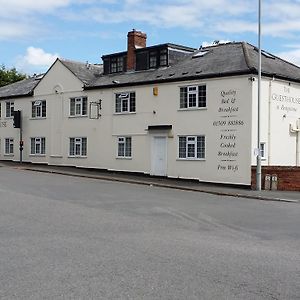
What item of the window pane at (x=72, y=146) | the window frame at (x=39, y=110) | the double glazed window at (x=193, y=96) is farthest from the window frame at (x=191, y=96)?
the window frame at (x=39, y=110)

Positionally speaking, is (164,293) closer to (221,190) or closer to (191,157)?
(221,190)

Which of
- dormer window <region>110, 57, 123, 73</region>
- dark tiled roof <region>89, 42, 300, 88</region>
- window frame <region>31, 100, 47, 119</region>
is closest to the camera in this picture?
dark tiled roof <region>89, 42, 300, 88</region>

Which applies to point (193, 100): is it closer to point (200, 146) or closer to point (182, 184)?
point (200, 146)

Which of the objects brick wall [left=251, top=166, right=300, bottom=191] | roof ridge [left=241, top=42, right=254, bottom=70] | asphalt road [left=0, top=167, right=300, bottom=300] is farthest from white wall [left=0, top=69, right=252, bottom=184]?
asphalt road [left=0, top=167, right=300, bottom=300]

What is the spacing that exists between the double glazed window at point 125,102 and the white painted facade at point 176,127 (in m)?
0.30

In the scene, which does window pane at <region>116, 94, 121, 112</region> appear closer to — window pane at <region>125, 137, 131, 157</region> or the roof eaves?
the roof eaves

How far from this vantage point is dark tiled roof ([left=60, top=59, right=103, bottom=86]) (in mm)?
34069

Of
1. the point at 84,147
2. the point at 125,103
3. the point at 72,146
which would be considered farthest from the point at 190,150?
the point at 72,146

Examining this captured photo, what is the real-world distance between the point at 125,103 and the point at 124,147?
2602mm

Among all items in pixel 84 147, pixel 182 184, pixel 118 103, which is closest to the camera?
pixel 182 184

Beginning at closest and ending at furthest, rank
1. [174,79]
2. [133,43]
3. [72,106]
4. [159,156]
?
[174,79] → [159,156] → [133,43] → [72,106]

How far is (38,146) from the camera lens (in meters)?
37.0

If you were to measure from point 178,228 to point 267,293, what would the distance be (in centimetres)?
568

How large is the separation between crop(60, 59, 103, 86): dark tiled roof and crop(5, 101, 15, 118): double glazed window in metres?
6.38
